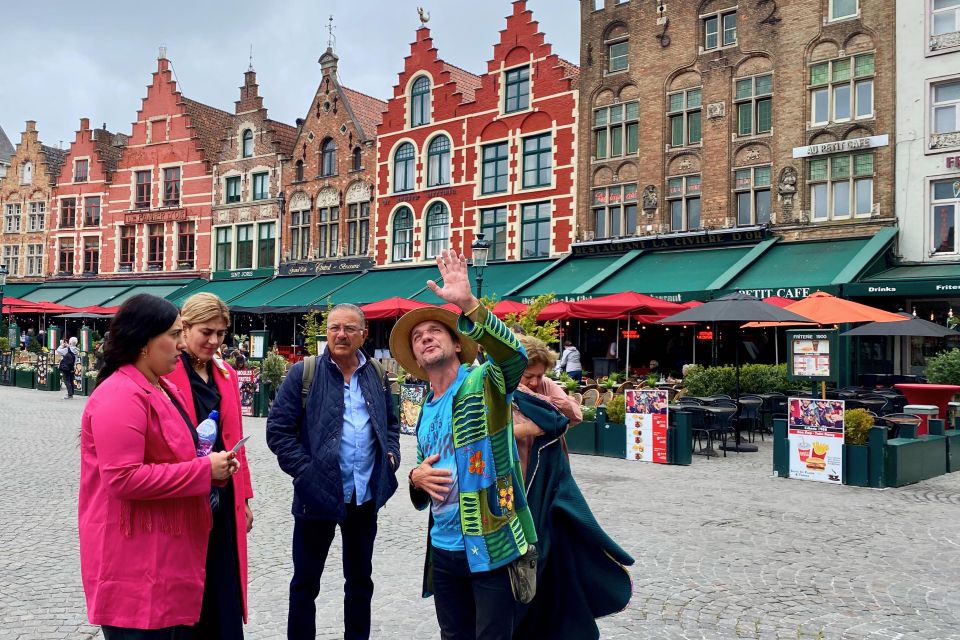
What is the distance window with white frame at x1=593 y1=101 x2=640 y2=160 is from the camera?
24455mm

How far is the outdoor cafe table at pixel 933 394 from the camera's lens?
43.8ft

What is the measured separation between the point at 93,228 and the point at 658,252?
1201 inches

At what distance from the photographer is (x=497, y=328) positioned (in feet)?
9.52

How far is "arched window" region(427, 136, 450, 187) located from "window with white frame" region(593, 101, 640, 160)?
6199 millimetres

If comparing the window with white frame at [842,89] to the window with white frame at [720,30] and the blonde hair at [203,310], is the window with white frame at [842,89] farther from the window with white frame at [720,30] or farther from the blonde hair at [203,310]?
the blonde hair at [203,310]

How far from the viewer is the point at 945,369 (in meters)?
14.5

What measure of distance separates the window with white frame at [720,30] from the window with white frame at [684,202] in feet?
12.2

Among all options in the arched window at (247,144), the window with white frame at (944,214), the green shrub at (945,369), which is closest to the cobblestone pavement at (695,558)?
the green shrub at (945,369)

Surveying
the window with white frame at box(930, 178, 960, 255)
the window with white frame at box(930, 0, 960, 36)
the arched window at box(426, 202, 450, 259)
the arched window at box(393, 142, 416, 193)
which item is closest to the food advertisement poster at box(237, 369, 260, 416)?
the arched window at box(426, 202, 450, 259)

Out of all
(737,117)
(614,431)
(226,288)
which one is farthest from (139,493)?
(226,288)

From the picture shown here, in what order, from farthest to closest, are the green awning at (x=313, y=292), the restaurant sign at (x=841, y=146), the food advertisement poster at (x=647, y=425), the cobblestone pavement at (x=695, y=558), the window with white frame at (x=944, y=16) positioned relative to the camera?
the green awning at (x=313, y=292)
the restaurant sign at (x=841, y=146)
the window with white frame at (x=944, y=16)
the food advertisement poster at (x=647, y=425)
the cobblestone pavement at (x=695, y=558)

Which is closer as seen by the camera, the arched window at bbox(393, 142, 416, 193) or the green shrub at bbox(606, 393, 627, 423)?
the green shrub at bbox(606, 393, 627, 423)

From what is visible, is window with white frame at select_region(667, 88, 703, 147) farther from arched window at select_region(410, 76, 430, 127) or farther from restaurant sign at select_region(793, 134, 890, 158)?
arched window at select_region(410, 76, 430, 127)

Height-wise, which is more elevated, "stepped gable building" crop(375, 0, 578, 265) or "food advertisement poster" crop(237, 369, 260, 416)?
"stepped gable building" crop(375, 0, 578, 265)
